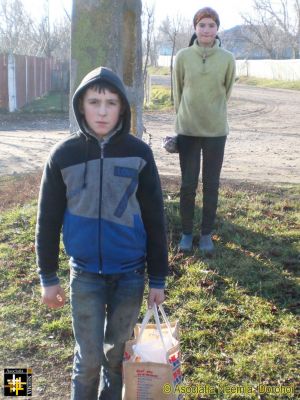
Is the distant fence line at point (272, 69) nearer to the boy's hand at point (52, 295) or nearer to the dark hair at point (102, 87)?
the dark hair at point (102, 87)

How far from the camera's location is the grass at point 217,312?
127 inches

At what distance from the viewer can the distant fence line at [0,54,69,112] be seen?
1969cm

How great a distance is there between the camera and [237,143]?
515 inches

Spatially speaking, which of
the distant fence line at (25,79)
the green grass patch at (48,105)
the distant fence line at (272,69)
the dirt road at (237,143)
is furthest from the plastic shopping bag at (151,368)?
the distant fence line at (272,69)

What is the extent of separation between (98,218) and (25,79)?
22.1m

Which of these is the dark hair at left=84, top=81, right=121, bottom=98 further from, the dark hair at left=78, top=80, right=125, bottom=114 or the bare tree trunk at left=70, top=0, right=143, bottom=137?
the bare tree trunk at left=70, top=0, right=143, bottom=137

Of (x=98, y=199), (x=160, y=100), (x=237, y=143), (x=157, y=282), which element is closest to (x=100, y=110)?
(x=98, y=199)

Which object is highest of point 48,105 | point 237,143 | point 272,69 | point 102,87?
point 272,69

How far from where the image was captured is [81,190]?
246 centimetres

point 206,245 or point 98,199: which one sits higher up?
point 98,199

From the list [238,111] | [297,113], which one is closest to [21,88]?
[238,111]

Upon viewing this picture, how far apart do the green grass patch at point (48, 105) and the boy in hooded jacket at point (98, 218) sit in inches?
705

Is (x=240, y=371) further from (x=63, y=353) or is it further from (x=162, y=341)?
(x=63, y=353)

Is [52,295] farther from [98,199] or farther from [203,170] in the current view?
[203,170]
